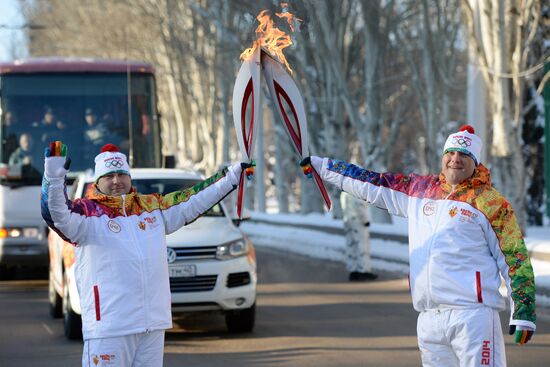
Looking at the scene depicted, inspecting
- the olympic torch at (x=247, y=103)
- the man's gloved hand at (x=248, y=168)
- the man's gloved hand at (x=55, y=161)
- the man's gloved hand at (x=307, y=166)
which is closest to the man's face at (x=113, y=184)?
the man's gloved hand at (x=55, y=161)

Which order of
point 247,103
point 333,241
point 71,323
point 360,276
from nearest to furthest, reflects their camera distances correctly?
point 247,103, point 71,323, point 360,276, point 333,241

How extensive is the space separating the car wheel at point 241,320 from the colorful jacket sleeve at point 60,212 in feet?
17.6

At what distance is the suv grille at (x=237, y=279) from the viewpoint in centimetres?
1098

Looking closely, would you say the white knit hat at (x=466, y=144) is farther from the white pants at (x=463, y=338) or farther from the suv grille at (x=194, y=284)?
the suv grille at (x=194, y=284)

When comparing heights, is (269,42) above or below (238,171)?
above

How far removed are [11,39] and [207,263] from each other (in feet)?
222

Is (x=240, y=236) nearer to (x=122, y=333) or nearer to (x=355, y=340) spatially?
(x=355, y=340)

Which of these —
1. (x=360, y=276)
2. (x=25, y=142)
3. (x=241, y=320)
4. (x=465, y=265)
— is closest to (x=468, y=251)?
(x=465, y=265)

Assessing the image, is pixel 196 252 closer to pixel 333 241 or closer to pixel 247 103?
pixel 247 103

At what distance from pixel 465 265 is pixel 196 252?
5.57m

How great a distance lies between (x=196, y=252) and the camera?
1098 centimetres

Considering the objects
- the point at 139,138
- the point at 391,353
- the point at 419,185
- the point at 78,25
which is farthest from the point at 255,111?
the point at 78,25

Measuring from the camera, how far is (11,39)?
7594 centimetres

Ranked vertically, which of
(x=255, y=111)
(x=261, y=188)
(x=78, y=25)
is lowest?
(x=261, y=188)
